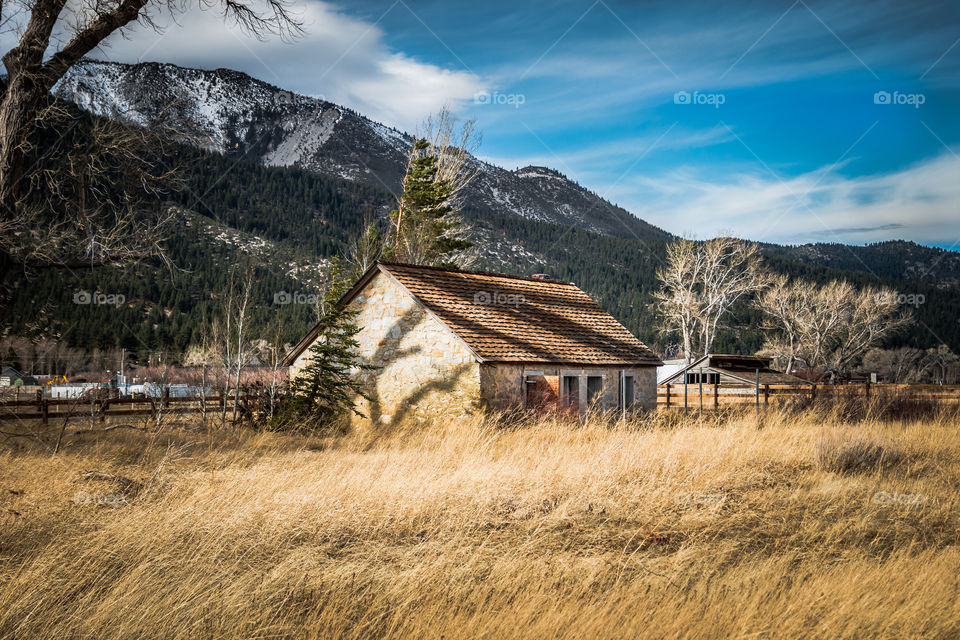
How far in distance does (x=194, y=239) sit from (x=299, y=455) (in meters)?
130

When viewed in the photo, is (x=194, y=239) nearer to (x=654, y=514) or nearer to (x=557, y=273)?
(x=557, y=273)

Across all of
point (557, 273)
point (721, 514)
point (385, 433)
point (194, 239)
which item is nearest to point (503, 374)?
point (385, 433)

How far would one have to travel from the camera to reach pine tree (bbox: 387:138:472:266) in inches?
1293

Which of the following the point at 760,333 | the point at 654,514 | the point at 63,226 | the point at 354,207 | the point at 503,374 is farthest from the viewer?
the point at 354,207

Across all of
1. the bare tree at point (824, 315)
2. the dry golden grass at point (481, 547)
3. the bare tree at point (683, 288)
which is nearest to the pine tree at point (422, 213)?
the bare tree at point (683, 288)

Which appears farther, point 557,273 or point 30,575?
point 557,273

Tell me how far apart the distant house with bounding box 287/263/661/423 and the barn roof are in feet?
0.16

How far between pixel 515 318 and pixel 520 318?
0.88ft

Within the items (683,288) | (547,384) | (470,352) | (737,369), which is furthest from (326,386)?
(683,288)

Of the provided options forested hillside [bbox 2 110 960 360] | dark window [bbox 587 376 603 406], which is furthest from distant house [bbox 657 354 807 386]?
forested hillside [bbox 2 110 960 360]

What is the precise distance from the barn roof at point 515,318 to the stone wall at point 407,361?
15.3 inches

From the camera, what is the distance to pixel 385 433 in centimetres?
1689

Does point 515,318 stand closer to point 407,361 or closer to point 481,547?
point 407,361

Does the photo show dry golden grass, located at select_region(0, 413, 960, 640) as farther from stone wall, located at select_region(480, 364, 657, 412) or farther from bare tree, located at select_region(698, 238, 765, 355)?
bare tree, located at select_region(698, 238, 765, 355)
